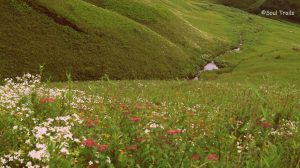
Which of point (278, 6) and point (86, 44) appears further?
point (278, 6)

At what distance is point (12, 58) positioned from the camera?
54656mm

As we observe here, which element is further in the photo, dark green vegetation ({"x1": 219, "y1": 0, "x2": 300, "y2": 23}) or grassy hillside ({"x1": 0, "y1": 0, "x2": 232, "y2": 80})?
dark green vegetation ({"x1": 219, "y1": 0, "x2": 300, "y2": 23})

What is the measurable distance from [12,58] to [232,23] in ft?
331

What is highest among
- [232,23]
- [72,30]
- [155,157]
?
[155,157]

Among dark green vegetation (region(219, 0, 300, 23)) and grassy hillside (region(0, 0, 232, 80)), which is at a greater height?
grassy hillside (region(0, 0, 232, 80))

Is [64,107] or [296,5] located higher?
[64,107]

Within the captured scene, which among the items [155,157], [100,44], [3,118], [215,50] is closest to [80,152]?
[155,157]

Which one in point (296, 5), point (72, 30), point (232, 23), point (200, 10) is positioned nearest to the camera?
point (72, 30)

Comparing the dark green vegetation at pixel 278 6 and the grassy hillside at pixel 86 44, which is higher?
the grassy hillside at pixel 86 44

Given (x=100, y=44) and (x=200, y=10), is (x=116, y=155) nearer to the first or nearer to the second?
(x=100, y=44)

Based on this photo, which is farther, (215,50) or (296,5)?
(296,5)

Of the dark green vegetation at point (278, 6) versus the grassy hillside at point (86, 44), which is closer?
the grassy hillside at point (86, 44)

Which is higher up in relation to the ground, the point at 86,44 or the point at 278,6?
the point at 86,44

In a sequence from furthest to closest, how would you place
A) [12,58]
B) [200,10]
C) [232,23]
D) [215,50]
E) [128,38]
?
[200,10], [232,23], [215,50], [128,38], [12,58]
